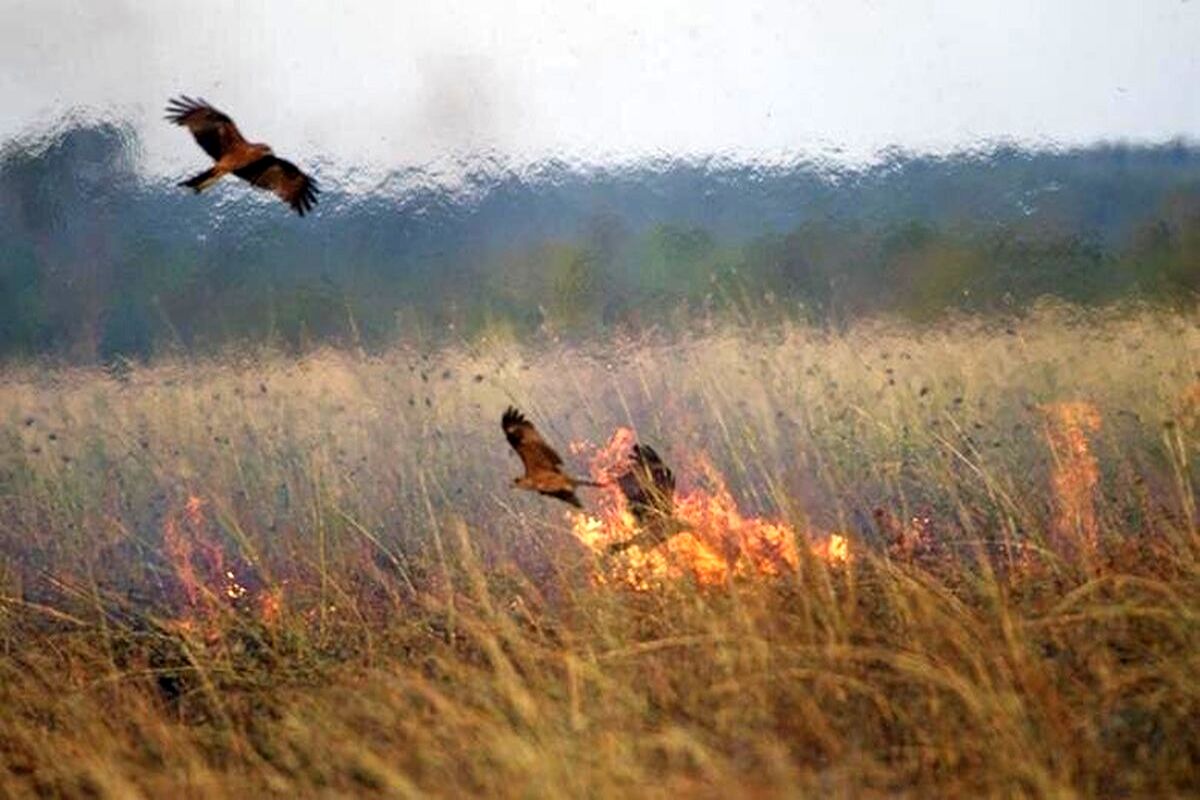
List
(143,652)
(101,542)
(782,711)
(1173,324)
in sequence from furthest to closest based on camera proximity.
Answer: (1173,324), (101,542), (143,652), (782,711)

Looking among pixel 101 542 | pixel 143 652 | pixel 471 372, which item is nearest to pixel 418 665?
pixel 143 652

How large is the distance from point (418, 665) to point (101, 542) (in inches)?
102

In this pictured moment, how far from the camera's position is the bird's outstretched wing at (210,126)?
23.9 ft

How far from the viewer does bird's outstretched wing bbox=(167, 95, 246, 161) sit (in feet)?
23.9

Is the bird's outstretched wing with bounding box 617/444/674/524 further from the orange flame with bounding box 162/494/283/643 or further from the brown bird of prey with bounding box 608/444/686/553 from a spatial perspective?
the orange flame with bounding box 162/494/283/643

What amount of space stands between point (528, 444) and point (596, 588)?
1.39 feet

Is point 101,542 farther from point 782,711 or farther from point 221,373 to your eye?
point 782,711

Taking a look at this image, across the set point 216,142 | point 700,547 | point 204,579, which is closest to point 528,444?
point 700,547

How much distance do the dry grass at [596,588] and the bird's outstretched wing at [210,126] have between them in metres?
1.11

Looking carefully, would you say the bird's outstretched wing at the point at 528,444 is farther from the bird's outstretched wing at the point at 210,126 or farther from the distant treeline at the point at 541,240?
the distant treeline at the point at 541,240

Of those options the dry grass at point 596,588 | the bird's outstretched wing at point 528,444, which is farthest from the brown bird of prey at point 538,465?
the dry grass at point 596,588

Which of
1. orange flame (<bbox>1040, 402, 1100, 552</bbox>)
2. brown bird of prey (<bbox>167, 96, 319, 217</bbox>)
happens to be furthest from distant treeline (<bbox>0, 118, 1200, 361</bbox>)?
brown bird of prey (<bbox>167, 96, 319, 217</bbox>)

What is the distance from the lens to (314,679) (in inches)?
256

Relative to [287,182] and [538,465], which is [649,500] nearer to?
[538,465]
